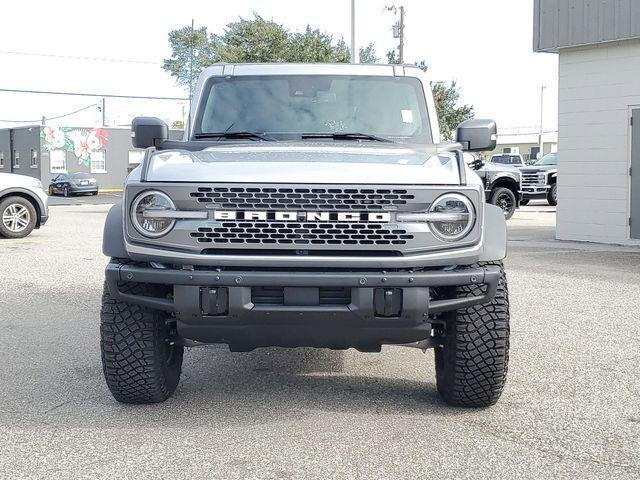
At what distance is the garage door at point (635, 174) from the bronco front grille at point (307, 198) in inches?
478

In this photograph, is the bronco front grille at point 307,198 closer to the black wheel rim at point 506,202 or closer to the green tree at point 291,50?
the black wheel rim at point 506,202

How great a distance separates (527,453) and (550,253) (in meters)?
10.2

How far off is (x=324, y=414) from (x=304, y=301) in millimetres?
865

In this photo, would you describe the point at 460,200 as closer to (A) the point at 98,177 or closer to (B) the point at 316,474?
(B) the point at 316,474

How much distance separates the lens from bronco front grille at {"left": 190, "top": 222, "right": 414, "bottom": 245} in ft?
14.3

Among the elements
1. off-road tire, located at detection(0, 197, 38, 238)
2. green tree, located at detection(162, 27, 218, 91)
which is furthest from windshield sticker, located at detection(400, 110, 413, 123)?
green tree, located at detection(162, 27, 218, 91)

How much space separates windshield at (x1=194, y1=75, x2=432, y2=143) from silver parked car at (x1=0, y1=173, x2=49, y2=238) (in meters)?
10.6

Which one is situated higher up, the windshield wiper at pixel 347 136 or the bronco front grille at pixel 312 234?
the windshield wiper at pixel 347 136

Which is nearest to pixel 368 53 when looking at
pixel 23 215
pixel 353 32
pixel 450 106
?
pixel 450 106

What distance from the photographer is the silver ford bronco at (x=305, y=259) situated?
4.32 meters

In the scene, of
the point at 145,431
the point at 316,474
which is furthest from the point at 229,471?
the point at 145,431

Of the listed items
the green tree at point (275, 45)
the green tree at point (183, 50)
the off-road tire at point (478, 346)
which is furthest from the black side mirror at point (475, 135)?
the green tree at point (183, 50)

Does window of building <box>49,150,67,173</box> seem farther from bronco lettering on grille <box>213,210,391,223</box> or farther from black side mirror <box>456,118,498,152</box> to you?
bronco lettering on grille <box>213,210,391,223</box>

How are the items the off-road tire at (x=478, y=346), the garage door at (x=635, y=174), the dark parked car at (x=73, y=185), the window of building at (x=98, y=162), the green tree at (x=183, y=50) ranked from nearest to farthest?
the off-road tire at (x=478, y=346) < the garage door at (x=635, y=174) < the dark parked car at (x=73, y=185) < the window of building at (x=98, y=162) < the green tree at (x=183, y=50)
